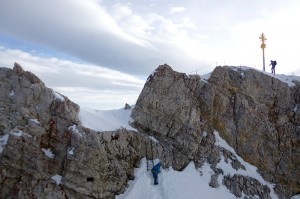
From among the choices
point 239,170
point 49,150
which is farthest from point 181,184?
point 49,150

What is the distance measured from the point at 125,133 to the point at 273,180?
14.8 metres

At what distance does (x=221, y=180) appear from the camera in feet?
94.6

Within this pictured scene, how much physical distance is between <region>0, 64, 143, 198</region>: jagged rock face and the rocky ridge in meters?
0.07

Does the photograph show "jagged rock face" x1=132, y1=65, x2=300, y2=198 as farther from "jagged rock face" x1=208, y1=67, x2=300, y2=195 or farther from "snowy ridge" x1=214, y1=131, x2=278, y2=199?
"snowy ridge" x1=214, y1=131, x2=278, y2=199

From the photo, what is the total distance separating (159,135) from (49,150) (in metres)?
10.2

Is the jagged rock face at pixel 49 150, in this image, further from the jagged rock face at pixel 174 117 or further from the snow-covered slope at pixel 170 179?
the jagged rock face at pixel 174 117

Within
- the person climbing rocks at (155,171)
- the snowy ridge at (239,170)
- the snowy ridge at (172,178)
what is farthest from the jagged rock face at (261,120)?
the person climbing rocks at (155,171)

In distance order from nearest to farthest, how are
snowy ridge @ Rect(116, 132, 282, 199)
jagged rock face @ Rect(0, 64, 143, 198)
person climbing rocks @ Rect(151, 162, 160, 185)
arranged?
jagged rock face @ Rect(0, 64, 143, 198)
snowy ridge @ Rect(116, 132, 282, 199)
person climbing rocks @ Rect(151, 162, 160, 185)

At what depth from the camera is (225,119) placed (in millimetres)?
32875

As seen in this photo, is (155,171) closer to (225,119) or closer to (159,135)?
(159,135)

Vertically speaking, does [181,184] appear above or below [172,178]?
below

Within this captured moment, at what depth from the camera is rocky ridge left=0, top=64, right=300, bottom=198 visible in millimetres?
Result: 24625

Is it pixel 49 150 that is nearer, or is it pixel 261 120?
pixel 49 150

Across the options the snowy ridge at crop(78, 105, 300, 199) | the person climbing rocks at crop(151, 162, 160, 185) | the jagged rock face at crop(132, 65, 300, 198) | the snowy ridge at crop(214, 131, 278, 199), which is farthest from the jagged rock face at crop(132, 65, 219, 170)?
the person climbing rocks at crop(151, 162, 160, 185)
